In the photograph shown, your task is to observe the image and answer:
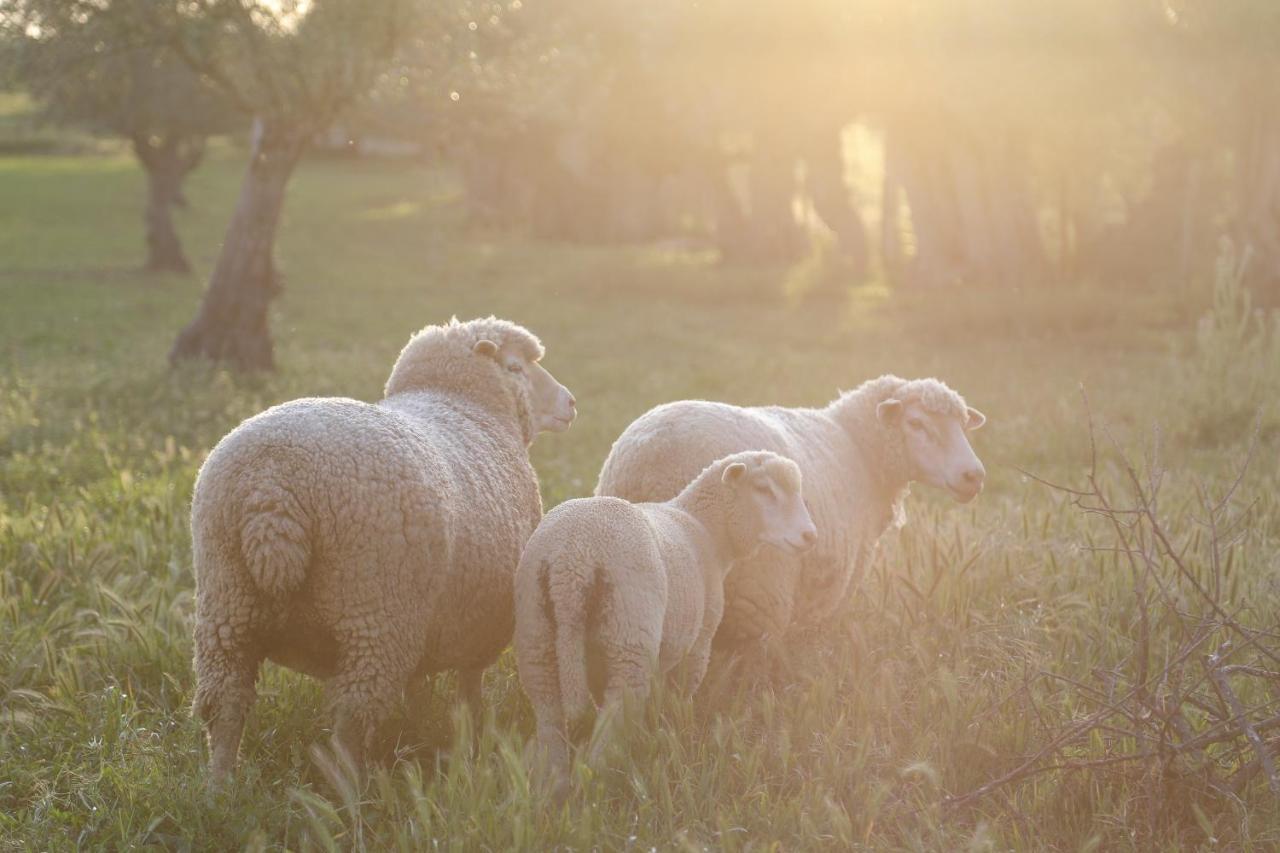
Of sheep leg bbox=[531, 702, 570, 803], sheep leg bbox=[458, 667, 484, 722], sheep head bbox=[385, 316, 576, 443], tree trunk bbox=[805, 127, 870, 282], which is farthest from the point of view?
tree trunk bbox=[805, 127, 870, 282]

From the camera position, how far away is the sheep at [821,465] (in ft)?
19.8

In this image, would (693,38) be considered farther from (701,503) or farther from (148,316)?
(701,503)

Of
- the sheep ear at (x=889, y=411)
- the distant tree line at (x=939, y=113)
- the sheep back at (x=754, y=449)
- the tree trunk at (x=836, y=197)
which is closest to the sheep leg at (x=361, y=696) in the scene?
the sheep back at (x=754, y=449)

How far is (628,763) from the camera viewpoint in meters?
4.55

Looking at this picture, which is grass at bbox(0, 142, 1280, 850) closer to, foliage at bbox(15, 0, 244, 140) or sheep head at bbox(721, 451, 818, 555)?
sheep head at bbox(721, 451, 818, 555)

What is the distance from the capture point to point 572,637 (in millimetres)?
4742

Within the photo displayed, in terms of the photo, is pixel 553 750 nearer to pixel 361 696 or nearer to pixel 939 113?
pixel 361 696

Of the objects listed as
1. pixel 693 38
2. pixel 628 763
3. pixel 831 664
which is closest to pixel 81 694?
pixel 628 763

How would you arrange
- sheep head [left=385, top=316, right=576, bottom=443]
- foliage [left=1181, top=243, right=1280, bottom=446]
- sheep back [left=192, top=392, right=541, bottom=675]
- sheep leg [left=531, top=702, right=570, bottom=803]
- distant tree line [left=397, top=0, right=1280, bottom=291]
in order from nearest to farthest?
sheep back [left=192, top=392, right=541, bottom=675] < sheep leg [left=531, top=702, right=570, bottom=803] < sheep head [left=385, top=316, right=576, bottom=443] < foliage [left=1181, top=243, right=1280, bottom=446] < distant tree line [left=397, top=0, right=1280, bottom=291]

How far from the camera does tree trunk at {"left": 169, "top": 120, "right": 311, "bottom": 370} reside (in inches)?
657

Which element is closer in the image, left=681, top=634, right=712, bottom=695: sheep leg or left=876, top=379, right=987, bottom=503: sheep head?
left=681, top=634, right=712, bottom=695: sheep leg

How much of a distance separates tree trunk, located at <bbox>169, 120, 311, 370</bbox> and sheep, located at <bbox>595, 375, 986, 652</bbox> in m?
11.5

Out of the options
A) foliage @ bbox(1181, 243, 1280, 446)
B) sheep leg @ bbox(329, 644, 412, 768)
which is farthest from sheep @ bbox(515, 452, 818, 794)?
foliage @ bbox(1181, 243, 1280, 446)

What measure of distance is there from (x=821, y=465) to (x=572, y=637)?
2429mm
